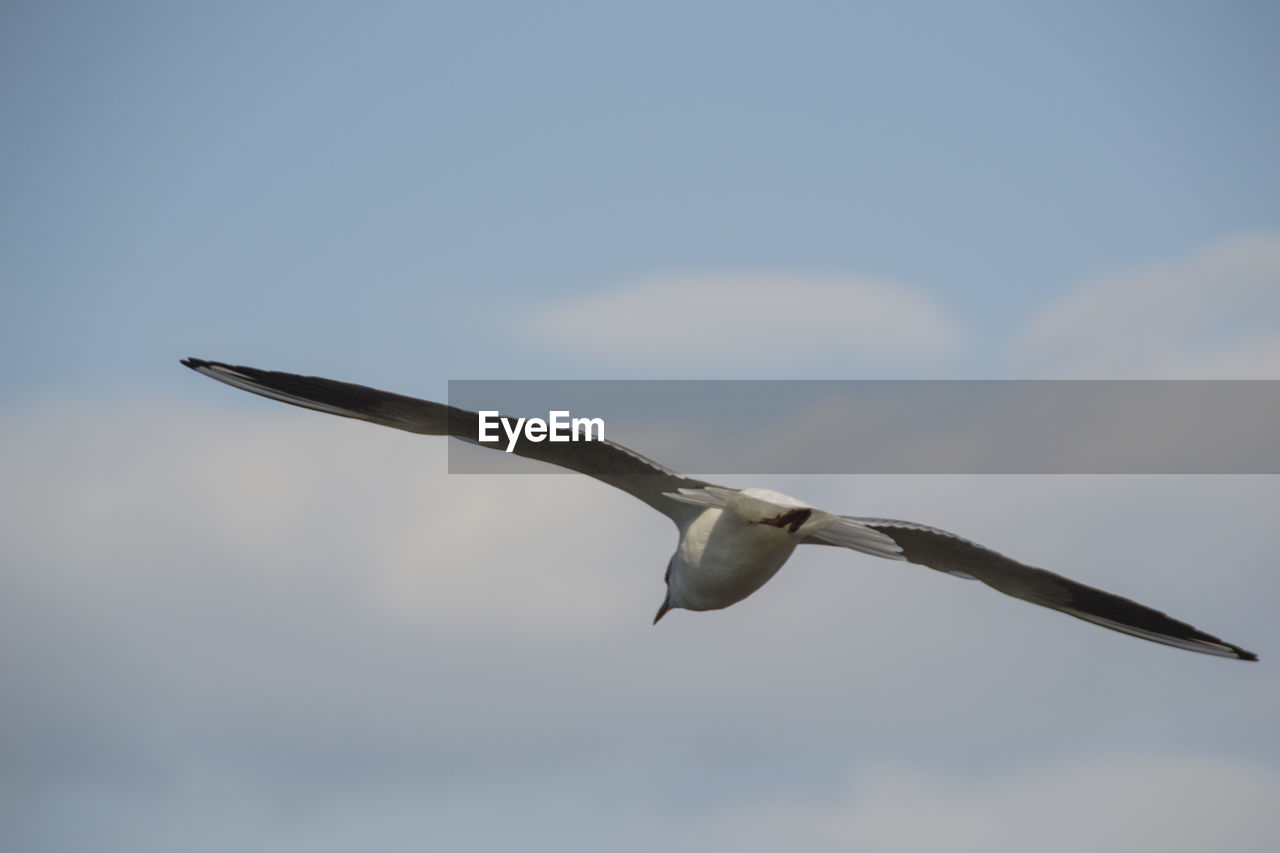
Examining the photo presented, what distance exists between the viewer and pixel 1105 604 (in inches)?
504

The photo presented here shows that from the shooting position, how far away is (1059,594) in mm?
12922

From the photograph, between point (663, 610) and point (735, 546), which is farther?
point (663, 610)

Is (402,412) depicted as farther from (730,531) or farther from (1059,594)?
(1059,594)

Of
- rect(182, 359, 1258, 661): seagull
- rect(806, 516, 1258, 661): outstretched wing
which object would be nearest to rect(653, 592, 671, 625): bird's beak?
rect(182, 359, 1258, 661): seagull

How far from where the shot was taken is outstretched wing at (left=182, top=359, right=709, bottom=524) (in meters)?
10.6

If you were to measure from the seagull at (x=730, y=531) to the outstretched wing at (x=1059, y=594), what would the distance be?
1cm

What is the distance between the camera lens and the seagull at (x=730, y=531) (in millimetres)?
10305

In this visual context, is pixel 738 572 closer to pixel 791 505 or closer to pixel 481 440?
pixel 791 505

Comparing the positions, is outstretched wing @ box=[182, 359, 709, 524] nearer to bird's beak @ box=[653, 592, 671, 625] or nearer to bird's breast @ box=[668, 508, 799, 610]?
bird's breast @ box=[668, 508, 799, 610]

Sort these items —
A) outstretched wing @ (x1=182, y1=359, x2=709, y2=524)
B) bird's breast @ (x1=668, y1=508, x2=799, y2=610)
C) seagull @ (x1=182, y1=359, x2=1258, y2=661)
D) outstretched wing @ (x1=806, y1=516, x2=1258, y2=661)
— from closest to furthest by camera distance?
seagull @ (x1=182, y1=359, x2=1258, y2=661)
outstretched wing @ (x1=182, y1=359, x2=709, y2=524)
bird's breast @ (x1=668, y1=508, x2=799, y2=610)
outstretched wing @ (x1=806, y1=516, x2=1258, y2=661)

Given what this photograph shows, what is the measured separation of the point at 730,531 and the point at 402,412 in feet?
9.33

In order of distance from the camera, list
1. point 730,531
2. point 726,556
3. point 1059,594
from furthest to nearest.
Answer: point 1059,594
point 726,556
point 730,531

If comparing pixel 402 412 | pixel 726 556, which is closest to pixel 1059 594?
pixel 726 556

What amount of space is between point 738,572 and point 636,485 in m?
1.15
